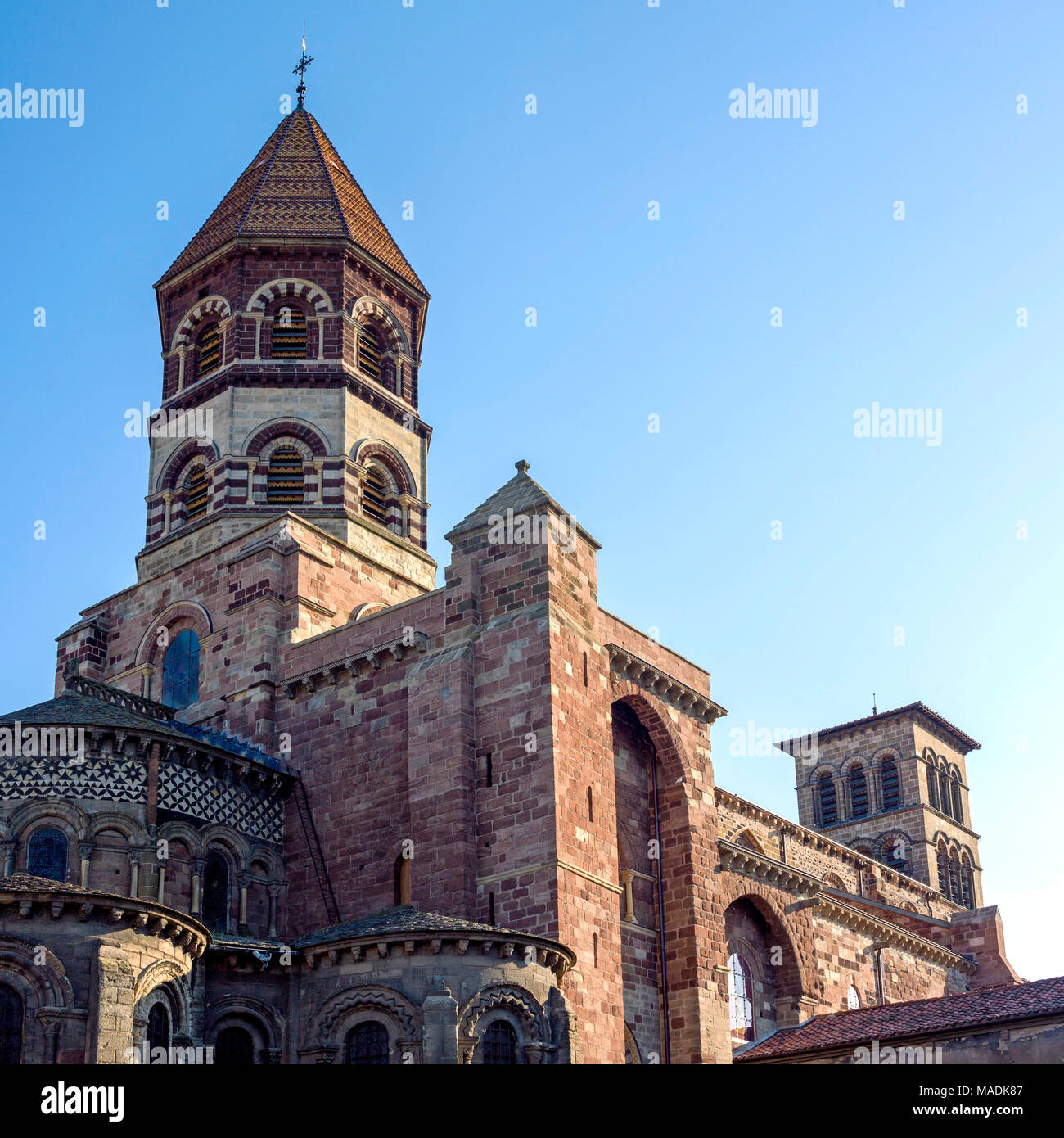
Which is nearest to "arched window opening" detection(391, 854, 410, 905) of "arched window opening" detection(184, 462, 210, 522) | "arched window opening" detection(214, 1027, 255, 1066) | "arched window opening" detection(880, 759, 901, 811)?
"arched window opening" detection(214, 1027, 255, 1066)

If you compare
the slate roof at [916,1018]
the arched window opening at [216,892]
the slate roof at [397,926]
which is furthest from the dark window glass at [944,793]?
the arched window opening at [216,892]

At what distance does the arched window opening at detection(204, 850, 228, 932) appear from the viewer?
27183 millimetres

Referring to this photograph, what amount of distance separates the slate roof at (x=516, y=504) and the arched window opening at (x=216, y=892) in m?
7.86

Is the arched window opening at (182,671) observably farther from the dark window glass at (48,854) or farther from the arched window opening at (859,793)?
the arched window opening at (859,793)

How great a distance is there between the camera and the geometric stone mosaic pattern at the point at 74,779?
1029 inches

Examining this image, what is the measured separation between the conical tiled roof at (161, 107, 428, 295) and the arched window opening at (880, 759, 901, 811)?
3188 centimetres

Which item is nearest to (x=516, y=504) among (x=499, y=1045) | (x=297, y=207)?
(x=499, y=1045)

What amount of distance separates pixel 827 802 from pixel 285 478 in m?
34.9

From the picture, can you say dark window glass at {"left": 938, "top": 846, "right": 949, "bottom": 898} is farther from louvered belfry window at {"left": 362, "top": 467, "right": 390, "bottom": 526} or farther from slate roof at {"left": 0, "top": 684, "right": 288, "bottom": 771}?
slate roof at {"left": 0, "top": 684, "right": 288, "bottom": 771}

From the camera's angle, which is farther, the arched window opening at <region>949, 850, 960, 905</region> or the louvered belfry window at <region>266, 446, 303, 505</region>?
the arched window opening at <region>949, 850, 960, 905</region>

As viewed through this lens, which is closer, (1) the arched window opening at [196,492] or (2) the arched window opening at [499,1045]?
(2) the arched window opening at [499,1045]

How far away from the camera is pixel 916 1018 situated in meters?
28.6

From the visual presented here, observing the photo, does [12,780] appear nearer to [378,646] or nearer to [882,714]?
[378,646]
